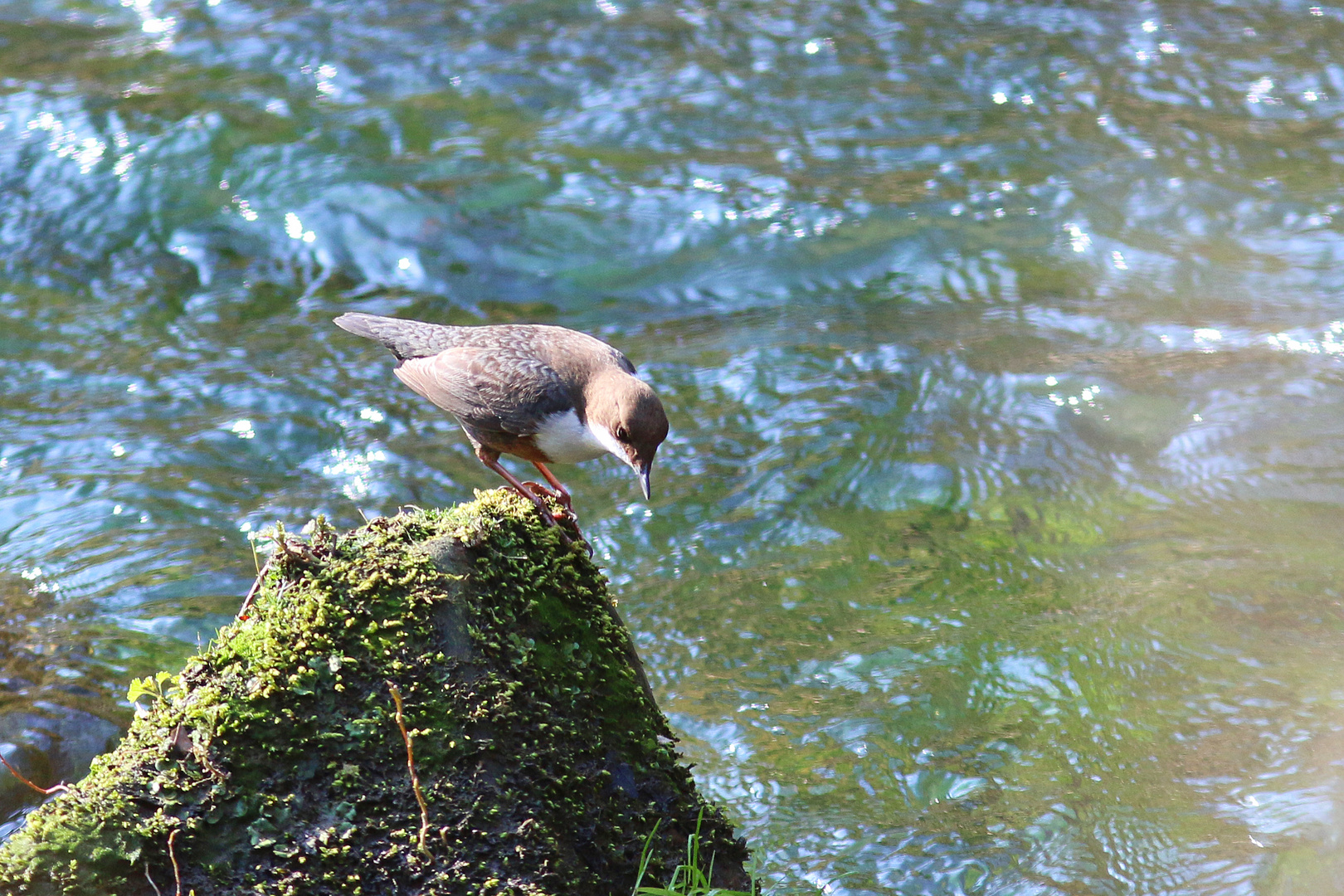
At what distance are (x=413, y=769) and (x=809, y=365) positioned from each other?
4.42 metres

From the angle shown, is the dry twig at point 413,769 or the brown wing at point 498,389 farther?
the brown wing at point 498,389

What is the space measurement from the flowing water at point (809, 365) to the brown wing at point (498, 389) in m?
1.26

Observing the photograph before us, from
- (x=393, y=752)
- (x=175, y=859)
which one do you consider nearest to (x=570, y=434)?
(x=393, y=752)

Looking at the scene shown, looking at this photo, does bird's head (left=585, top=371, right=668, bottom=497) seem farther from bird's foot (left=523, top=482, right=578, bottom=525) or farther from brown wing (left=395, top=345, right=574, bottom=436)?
bird's foot (left=523, top=482, right=578, bottom=525)

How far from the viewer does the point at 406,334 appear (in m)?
4.24

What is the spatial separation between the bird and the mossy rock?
820mm

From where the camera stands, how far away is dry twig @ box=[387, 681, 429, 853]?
7.50 ft

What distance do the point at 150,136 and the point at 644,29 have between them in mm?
4029

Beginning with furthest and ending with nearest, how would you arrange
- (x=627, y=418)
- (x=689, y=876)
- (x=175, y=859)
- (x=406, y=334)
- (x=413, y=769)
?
(x=406, y=334)
(x=627, y=418)
(x=689, y=876)
(x=413, y=769)
(x=175, y=859)

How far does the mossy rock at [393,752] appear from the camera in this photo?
218 centimetres

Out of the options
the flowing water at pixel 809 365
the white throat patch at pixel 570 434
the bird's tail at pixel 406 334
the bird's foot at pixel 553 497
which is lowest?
the flowing water at pixel 809 365

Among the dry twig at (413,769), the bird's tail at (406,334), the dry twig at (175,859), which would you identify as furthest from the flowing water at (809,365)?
the dry twig at (175,859)

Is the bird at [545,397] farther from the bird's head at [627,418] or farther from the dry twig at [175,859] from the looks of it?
the dry twig at [175,859]

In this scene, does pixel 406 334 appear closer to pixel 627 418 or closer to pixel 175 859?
pixel 627 418
